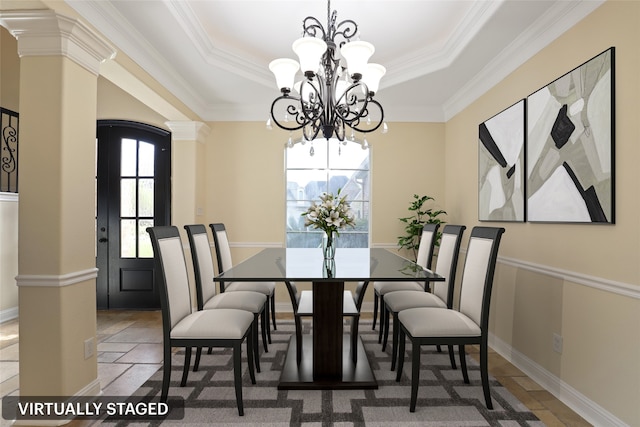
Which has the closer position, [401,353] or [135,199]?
[401,353]

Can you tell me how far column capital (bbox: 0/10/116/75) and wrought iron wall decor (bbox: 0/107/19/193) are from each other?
2563 mm

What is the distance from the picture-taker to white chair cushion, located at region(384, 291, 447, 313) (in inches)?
110

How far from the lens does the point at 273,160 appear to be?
475 centimetres

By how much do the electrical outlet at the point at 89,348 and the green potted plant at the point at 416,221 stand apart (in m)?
3.24

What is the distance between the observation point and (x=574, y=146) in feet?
7.45

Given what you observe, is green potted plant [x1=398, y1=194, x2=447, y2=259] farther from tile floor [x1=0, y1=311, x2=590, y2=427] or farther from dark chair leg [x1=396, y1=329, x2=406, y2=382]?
dark chair leg [x1=396, y1=329, x2=406, y2=382]

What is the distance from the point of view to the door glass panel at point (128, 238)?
182 inches

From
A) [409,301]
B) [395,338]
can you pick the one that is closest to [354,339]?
[395,338]

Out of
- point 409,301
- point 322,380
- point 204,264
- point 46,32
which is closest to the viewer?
point 46,32

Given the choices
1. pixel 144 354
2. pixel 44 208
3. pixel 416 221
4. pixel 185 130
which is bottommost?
pixel 144 354

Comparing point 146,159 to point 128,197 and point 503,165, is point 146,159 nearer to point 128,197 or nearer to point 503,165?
point 128,197

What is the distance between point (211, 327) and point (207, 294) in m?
0.80

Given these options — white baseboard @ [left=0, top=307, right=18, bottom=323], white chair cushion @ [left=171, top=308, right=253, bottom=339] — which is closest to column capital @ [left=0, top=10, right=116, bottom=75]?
white chair cushion @ [left=171, top=308, right=253, bottom=339]

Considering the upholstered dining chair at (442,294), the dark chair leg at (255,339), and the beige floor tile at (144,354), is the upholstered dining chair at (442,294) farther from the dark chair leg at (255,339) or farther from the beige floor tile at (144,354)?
the beige floor tile at (144,354)
